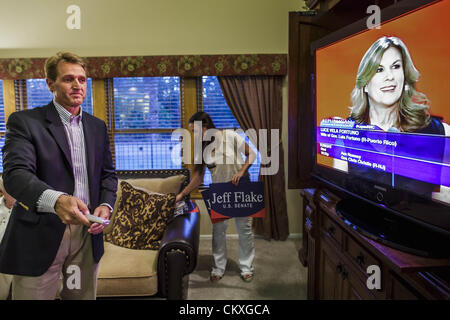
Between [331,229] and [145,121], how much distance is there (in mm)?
2645

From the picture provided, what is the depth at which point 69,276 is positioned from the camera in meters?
1.45

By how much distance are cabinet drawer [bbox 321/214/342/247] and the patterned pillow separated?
115cm

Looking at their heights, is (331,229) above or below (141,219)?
above

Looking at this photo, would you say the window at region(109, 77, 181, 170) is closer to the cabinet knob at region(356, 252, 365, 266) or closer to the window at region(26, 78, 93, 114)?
the window at region(26, 78, 93, 114)

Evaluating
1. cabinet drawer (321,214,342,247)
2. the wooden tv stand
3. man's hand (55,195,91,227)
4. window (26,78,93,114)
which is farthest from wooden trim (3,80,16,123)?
cabinet drawer (321,214,342,247)

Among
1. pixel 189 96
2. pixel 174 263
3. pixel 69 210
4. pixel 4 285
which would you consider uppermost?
pixel 189 96

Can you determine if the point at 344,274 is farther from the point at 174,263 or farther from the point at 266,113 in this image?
the point at 266,113

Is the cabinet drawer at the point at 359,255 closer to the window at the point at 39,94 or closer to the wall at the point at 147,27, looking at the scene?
the wall at the point at 147,27

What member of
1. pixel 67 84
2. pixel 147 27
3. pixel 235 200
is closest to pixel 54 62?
pixel 67 84

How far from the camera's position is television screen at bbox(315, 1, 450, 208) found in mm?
1035

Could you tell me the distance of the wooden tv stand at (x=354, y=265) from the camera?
3.21 feet

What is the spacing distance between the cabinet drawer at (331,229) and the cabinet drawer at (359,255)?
0.27 ft

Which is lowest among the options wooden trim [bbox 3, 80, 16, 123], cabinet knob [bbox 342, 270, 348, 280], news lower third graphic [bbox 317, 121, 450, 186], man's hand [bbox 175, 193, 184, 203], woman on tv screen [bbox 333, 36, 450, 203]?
cabinet knob [bbox 342, 270, 348, 280]
